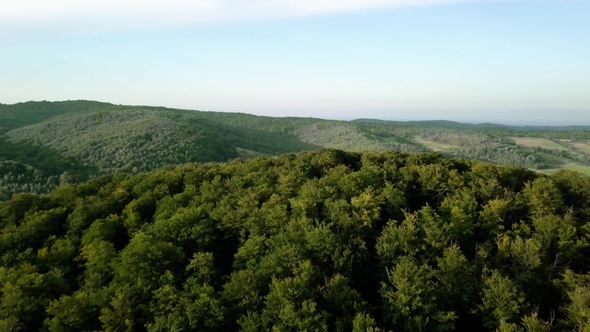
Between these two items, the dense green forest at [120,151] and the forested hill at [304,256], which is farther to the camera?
the dense green forest at [120,151]

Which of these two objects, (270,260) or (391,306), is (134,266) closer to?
(270,260)

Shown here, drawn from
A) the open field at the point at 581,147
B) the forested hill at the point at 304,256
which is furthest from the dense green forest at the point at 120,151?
the forested hill at the point at 304,256

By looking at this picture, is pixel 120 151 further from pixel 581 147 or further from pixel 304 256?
pixel 581 147

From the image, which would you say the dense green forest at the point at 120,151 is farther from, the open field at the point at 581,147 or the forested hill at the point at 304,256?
the forested hill at the point at 304,256

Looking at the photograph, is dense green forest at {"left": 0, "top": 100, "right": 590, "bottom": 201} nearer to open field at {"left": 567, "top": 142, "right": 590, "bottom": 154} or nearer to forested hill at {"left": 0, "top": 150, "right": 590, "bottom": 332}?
open field at {"left": 567, "top": 142, "right": 590, "bottom": 154}

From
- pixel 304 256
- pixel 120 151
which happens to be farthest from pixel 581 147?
pixel 120 151

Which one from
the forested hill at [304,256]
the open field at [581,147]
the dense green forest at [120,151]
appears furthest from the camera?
the open field at [581,147]

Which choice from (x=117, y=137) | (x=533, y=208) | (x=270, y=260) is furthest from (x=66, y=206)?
(x=117, y=137)

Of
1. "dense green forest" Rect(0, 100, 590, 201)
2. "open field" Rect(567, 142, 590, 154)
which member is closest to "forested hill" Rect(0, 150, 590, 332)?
"dense green forest" Rect(0, 100, 590, 201)
